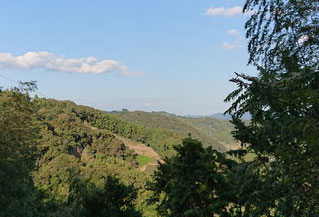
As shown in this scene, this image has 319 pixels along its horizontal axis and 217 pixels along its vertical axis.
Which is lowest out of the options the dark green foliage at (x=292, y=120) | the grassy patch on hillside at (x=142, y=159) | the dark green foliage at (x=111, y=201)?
the grassy patch on hillside at (x=142, y=159)

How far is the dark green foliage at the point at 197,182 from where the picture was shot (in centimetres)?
1034

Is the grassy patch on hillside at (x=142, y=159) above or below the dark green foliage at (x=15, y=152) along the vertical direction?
below

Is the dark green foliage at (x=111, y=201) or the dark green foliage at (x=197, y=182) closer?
the dark green foliage at (x=197, y=182)

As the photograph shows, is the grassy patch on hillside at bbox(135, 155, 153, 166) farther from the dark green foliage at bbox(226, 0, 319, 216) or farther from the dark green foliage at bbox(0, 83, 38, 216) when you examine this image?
the dark green foliage at bbox(226, 0, 319, 216)

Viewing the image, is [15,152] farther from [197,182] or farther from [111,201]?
[197,182]

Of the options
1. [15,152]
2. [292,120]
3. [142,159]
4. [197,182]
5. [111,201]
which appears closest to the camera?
[292,120]

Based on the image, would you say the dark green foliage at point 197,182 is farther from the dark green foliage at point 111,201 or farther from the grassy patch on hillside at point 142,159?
the grassy patch on hillside at point 142,159

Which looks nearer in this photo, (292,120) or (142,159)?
(292,120)

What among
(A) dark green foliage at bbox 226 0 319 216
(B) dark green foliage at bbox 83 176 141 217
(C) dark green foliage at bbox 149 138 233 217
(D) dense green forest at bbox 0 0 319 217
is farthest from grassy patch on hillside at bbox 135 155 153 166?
(A) dark green foliage at bbox 226 0 319 216

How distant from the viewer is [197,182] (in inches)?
429

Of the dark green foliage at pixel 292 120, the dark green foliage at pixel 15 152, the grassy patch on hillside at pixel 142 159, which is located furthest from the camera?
the grassy patch on hillside at pixel 142 159

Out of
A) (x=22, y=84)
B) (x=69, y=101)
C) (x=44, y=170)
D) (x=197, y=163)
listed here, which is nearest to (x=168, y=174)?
(x=197, y=163)

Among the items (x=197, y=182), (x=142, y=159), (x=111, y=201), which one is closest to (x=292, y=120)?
(x=197, y=182)

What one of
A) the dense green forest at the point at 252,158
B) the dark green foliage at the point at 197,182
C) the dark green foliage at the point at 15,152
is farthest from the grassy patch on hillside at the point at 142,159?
the dark green foliage at the point at 197,182
